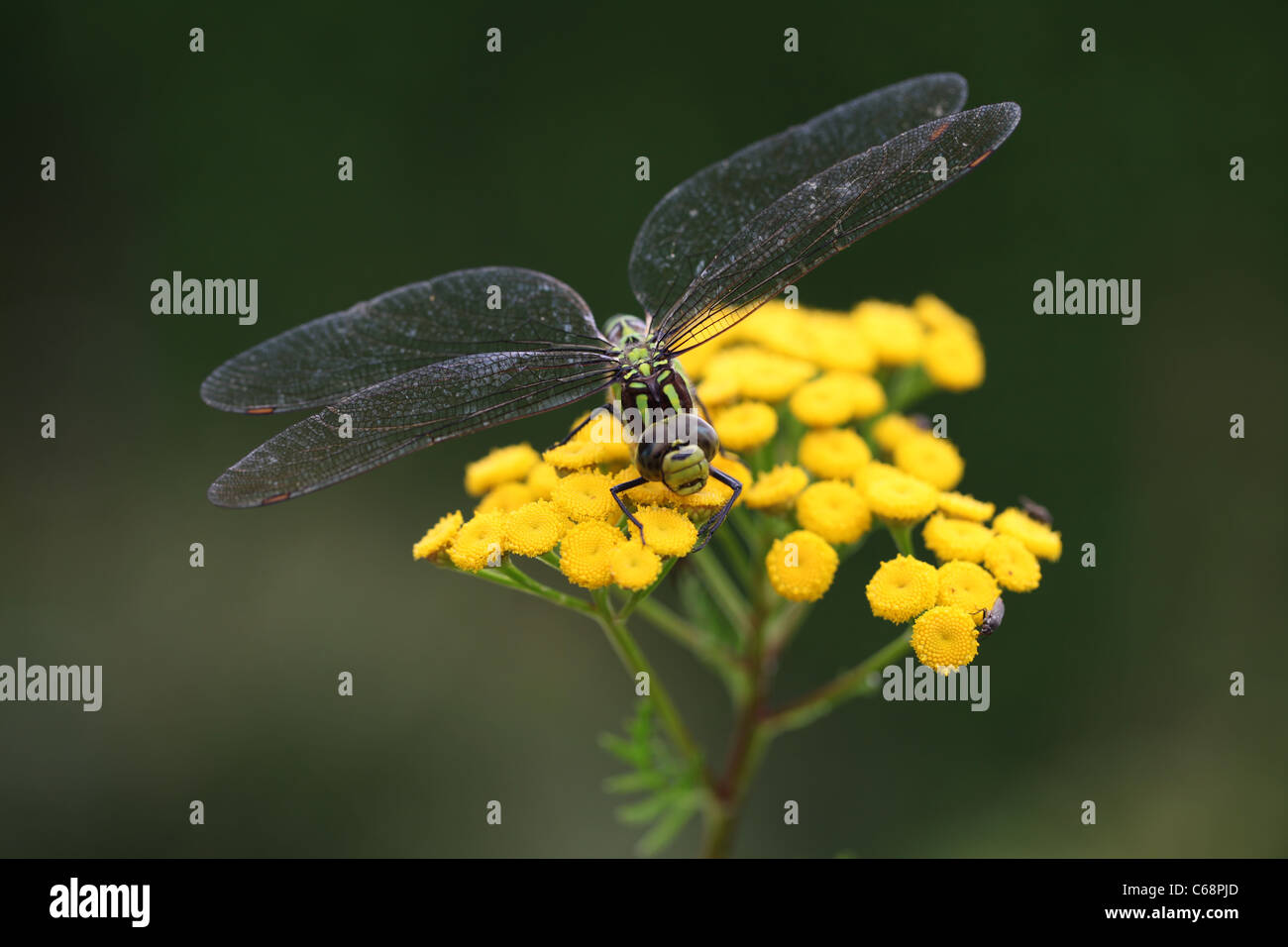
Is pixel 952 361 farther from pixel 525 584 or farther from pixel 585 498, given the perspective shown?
pixel 525 584

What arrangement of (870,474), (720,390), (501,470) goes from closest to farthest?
(870,474) < (501,470) < (720,390)

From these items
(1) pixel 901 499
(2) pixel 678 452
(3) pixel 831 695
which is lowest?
(3) pixel 831 695

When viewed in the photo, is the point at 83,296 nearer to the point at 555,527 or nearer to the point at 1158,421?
the point at 555,527

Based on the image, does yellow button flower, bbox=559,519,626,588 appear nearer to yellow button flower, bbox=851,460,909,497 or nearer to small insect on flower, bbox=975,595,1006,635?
yellow button flower, bbox=851,460,909,497

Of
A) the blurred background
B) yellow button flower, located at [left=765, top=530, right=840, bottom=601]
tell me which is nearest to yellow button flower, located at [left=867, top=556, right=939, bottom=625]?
yellow button flower, located at [left=765, top=530, right=840, bottom=601]

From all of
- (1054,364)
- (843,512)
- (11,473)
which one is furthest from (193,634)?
(1054,364)

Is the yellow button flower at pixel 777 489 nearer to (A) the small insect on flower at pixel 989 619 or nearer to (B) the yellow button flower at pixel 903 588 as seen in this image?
(B) the yellow button flower at pixel 903 588

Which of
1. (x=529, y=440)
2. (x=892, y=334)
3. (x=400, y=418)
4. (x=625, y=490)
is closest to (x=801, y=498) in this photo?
(x=625, y=490)
